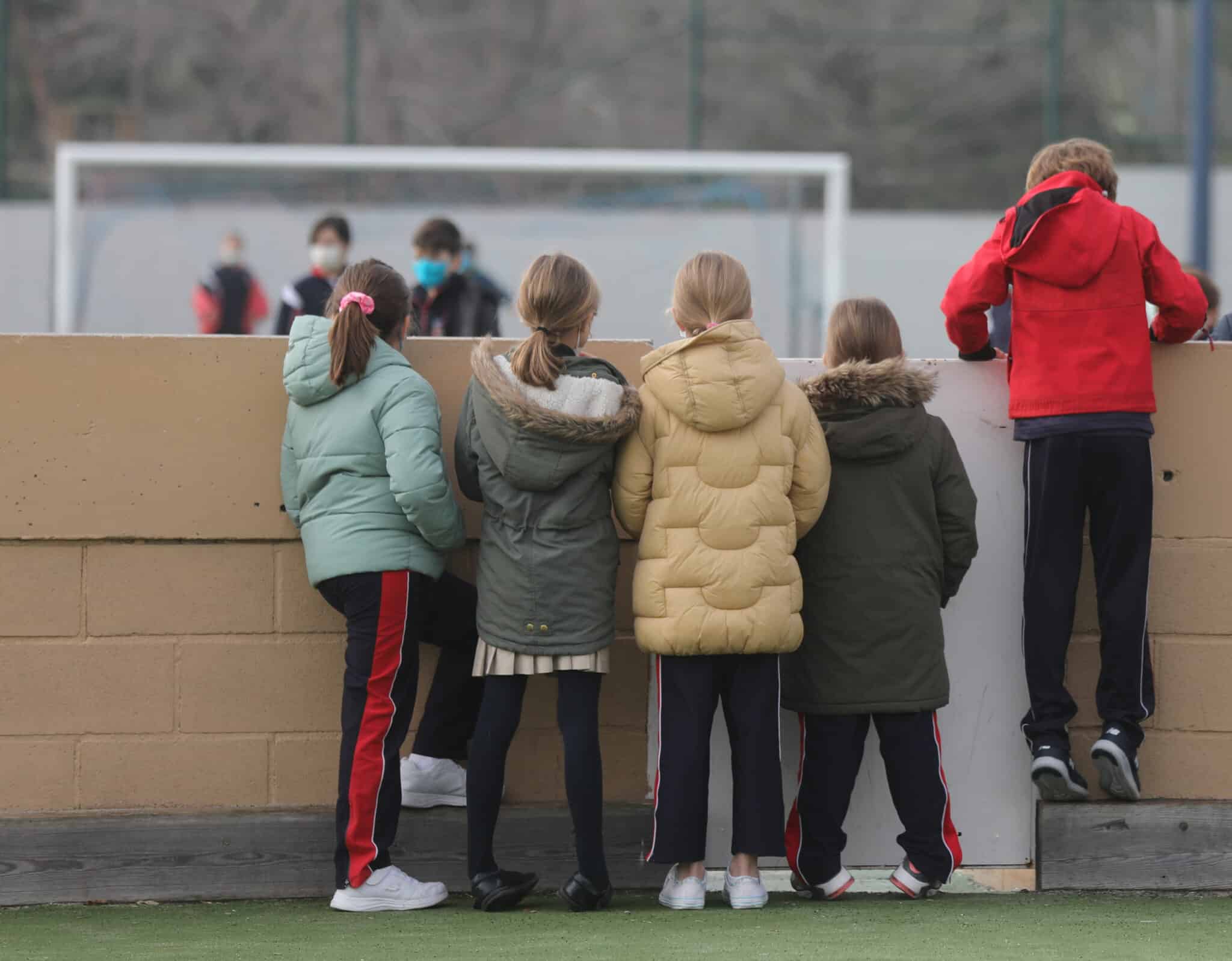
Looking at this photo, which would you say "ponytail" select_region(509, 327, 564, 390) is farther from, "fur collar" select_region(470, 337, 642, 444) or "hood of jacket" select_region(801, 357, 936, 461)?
"hood of jacket" select_region(801, 357, 936, 461)

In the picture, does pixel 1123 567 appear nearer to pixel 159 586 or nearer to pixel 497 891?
pixel 497 891

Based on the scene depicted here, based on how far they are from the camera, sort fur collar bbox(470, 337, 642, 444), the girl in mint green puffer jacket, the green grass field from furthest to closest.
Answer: the girl in mint green puffer jacket < fur collar bbox(470, 337, 642, 444) < the green grass field

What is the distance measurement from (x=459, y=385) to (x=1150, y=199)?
11571 millimetres

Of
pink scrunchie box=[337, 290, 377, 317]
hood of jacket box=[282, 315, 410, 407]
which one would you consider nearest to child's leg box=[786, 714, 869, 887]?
hood of jacket box=[282, 315, 410, 407]

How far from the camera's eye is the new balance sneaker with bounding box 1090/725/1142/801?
455 centimetres

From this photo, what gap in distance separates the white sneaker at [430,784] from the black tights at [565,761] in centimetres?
31

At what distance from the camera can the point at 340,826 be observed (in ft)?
14.3

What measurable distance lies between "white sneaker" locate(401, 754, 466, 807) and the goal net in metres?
6.18

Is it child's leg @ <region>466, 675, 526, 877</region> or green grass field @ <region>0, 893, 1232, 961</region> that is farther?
child's leg @ <region>466, 675, 526, 877</region>

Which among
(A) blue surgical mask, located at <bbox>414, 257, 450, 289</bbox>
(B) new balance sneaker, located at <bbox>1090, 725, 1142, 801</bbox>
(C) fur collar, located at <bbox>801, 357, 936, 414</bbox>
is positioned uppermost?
(A) blue surgical mask, located at <bbox>414, 257, 450, 289</bbox>

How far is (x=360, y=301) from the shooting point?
14.2 feet

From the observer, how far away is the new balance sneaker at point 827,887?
451 centimetres

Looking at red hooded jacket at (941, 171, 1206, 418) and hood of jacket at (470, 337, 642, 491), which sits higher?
red hooded jacket at (941, 171, 1206, 418)

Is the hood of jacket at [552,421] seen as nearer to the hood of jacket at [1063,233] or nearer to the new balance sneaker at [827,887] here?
the hood of jacket at [1063,233]
